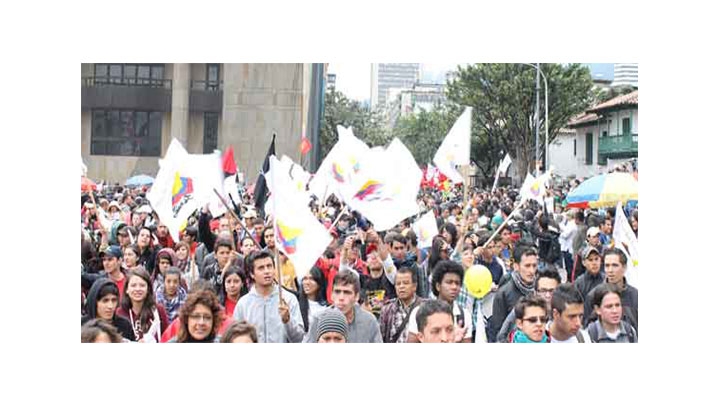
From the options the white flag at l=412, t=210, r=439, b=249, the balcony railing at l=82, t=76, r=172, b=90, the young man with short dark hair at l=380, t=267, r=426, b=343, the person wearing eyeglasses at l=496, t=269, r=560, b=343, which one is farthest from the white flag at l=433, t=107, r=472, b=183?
the balcony railing at l=82, t=76, r=172, b=90

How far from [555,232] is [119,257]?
6151 millimetres

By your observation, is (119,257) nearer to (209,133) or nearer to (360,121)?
(209,133)

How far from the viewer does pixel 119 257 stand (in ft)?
24.9

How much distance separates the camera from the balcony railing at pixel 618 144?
1220 inches

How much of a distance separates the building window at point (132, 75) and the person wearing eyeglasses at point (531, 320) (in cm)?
3076

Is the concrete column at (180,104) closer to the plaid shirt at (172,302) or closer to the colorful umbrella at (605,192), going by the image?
the colorful umbrella at (605,192)

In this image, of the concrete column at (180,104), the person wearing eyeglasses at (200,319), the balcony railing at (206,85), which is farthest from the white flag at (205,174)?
the balcony railing at (206,85)

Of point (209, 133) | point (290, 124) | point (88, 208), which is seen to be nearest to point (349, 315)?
point (88, 208)

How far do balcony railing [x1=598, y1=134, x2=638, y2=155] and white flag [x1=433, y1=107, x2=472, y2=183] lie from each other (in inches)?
871

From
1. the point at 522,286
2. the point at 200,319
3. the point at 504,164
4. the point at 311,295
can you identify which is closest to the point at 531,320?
the point at 522,286

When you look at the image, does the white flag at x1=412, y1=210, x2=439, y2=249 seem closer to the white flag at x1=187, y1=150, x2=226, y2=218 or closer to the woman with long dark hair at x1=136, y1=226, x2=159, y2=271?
the white flag at x1=187, y1=150, x2=226, y2=218

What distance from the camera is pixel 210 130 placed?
3378 centimetres

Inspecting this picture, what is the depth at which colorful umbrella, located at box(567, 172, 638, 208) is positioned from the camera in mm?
12125

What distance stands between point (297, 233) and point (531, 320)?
5.90ft
